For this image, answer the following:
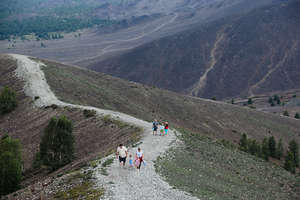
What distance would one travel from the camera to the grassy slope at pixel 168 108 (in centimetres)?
5959

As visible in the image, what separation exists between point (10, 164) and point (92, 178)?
11227 mm

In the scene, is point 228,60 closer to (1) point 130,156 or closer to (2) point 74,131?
(2) point 74,131

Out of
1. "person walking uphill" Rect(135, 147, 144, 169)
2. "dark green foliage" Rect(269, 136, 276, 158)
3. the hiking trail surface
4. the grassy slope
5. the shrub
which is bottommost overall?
"dark green foliage" Rect(269, 136, 276, 158)

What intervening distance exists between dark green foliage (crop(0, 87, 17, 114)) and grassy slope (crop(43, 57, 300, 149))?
8.05 metres

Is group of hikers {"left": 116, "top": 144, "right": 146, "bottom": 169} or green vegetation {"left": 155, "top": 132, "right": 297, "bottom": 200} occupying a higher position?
group of hikers {"left": 116, "top": 144, "right": 146, "bottom": 169}

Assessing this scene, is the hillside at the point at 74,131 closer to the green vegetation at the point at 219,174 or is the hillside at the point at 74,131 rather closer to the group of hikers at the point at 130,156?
the group of hikers at the point at 130,156

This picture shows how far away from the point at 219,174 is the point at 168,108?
44.5 meters

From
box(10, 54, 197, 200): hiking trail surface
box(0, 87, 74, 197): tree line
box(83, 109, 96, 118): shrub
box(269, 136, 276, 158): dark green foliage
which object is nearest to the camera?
box(10, 54, 197, 200): hiking trail surface

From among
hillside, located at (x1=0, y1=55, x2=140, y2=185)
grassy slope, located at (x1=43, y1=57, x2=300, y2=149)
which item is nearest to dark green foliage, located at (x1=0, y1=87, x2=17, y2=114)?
hillside, located at (x1=0, y1=55, x2=140, y2=185)

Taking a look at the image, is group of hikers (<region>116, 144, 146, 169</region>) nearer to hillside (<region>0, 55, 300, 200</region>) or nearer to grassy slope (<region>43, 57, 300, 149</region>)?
hillside (<region>0, 55, 300, 200</region>)

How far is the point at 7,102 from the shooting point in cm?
4959

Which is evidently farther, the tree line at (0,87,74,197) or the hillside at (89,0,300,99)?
the hillside at (89,0,300,99)

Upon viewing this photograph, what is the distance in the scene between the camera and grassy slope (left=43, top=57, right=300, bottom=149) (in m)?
59.6

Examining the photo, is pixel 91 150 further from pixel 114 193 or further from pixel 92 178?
pixel 114 193
